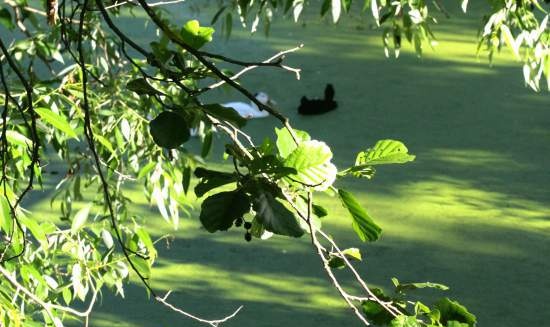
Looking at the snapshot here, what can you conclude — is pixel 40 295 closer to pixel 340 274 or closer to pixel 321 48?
pixel 340 274

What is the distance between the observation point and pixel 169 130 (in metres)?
0.61

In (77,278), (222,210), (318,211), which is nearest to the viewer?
(222,210)

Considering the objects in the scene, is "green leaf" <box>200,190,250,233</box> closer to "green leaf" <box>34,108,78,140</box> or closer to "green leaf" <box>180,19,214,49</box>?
"green leaf" <box>180,19,214,49</box>

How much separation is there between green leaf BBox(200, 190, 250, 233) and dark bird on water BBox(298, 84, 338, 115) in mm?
3376

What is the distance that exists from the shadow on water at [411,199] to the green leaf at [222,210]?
208cm

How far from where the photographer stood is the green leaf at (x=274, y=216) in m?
0.59

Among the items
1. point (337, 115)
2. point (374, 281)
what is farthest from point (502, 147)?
point (374, 281)

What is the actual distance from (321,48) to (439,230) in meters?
1.76

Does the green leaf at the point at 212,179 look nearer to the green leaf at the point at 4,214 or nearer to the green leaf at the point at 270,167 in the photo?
the green leaf at the point at 270,167

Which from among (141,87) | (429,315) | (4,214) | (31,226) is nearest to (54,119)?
(4,214)

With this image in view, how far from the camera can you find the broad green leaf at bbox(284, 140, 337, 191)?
60 centimetres

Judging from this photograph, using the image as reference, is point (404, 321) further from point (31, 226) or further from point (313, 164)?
point (31, 226)

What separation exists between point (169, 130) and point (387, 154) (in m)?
0.13

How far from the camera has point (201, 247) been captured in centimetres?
306
